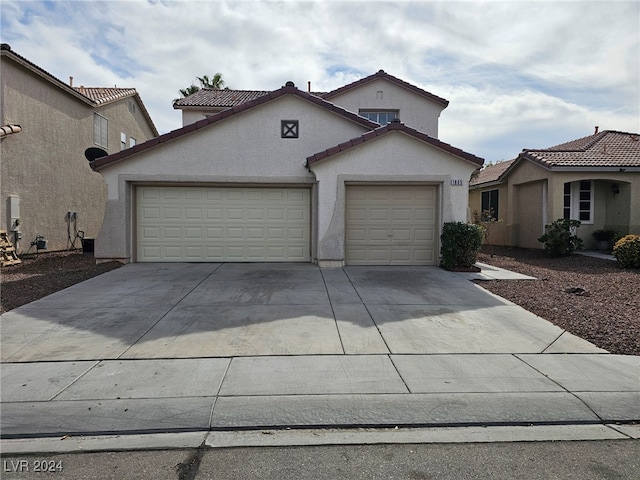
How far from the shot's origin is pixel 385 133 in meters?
12.1

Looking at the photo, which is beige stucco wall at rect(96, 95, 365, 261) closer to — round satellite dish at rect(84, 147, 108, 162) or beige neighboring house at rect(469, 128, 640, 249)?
round satellite dish at rect(84, 147, 108, 162)

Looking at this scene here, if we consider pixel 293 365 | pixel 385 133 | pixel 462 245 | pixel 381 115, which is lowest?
pixel 293 365

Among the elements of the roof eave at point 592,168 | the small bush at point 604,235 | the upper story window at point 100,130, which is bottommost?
the small bush at point 604,235

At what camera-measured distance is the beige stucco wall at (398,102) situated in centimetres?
1966

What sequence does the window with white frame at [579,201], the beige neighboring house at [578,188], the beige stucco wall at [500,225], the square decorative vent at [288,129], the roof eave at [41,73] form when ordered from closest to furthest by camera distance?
the square decorative vent at [288,129] → the roof eave at [41,73] → the beige neighboring house at [578,188] → the window with white frame at [579,201] → the beige stucco wall at [500,225]

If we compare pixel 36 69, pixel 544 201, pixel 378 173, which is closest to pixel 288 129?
pixel 378 173

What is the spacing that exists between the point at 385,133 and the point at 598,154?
1040 centimetres

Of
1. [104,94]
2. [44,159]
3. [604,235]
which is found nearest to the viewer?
[44,159]

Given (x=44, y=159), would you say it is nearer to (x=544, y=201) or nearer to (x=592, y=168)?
(x=544, y=201)

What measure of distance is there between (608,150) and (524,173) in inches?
125

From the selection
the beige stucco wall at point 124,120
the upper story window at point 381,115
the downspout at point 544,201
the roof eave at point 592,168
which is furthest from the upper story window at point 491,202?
the beige stucco wall at point 124,120

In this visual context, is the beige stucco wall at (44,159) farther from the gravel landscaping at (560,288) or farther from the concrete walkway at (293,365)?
the concrete walkway at (293,365)

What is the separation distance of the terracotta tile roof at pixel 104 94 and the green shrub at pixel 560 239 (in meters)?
19.0

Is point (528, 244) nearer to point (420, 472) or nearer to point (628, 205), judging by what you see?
point (628, 205)
